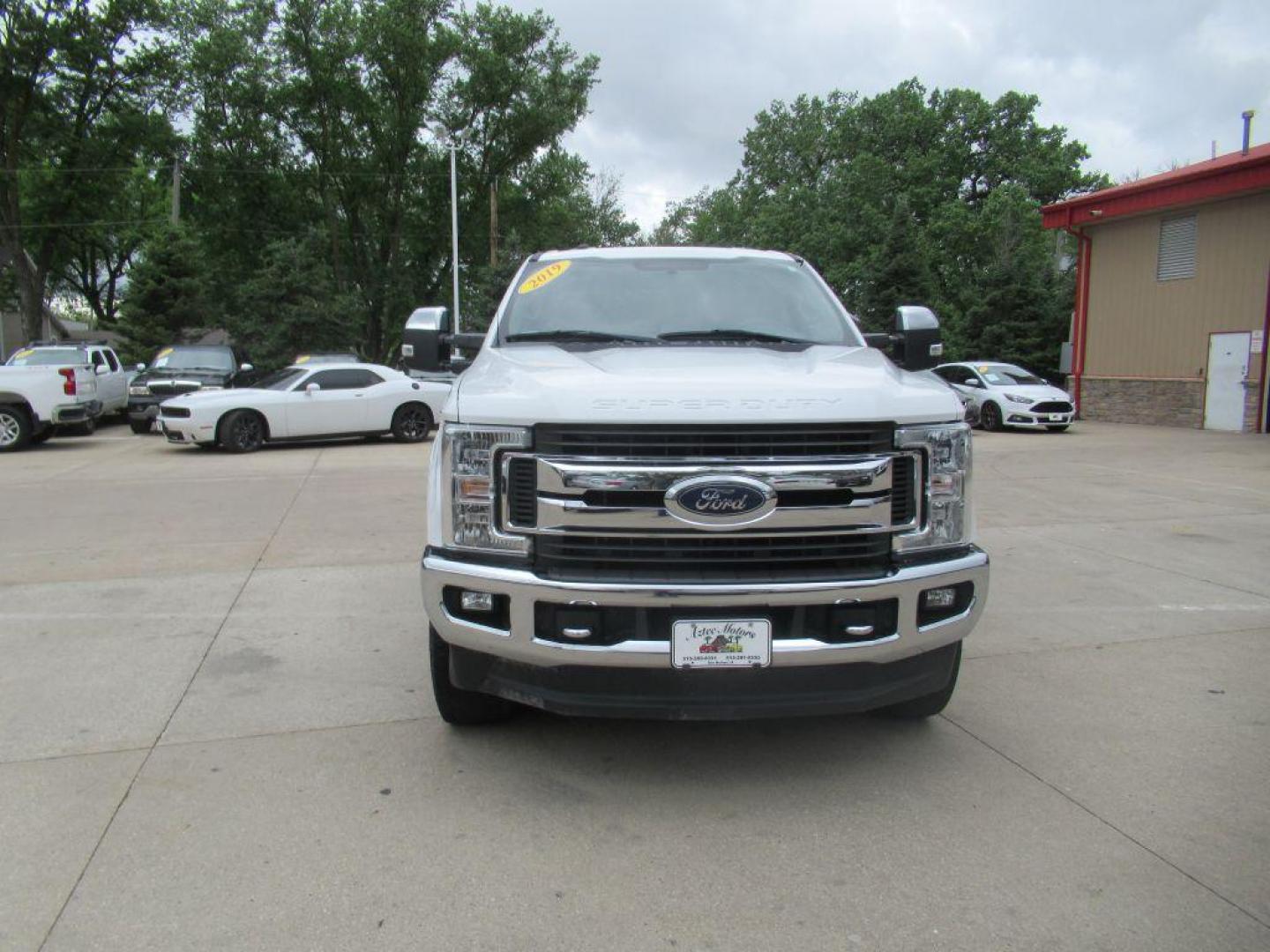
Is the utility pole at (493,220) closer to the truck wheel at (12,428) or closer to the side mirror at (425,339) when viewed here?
the truck wheel at (12,428)

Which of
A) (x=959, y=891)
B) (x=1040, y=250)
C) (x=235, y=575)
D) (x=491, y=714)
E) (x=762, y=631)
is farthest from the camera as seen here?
(x=1040, y=250)

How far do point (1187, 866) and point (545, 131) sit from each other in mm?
40640

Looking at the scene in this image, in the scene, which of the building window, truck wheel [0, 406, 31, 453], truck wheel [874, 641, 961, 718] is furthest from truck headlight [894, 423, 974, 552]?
the building window

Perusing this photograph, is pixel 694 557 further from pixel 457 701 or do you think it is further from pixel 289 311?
pixel 289 311

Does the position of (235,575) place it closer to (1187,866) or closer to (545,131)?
(1187,866)

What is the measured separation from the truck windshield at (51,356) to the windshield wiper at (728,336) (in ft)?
60.9

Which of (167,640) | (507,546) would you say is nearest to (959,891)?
(507,546)

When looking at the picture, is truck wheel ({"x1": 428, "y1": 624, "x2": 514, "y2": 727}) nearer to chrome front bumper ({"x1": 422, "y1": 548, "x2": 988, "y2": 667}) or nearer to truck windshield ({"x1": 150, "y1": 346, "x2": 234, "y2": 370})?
chrome front bumper ({"x1": 422, "y1": 548, "x2": 988, "y2": 667})

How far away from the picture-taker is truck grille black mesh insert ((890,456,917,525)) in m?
3.32

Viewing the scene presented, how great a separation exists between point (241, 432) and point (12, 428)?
3.70 meters

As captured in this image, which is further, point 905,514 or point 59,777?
point 59,777

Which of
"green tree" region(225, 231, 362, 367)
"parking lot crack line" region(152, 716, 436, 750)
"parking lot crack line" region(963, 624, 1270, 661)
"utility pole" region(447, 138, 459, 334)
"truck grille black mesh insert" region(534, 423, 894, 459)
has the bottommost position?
"parking lot crack line" region(152, 716, 436, 750)

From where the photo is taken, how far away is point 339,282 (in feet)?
132

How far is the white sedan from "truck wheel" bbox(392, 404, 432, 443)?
0.02 metres
